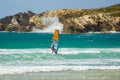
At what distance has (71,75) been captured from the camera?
22250mm

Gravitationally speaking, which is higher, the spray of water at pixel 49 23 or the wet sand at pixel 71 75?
the wet sand at pixel 71 75

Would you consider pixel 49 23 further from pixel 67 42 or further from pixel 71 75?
pixel 71 75

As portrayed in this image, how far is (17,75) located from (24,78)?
144 cm

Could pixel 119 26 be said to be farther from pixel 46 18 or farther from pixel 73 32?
pixel 46 18

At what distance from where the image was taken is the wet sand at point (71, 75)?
2116cm

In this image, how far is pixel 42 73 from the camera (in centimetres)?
2355

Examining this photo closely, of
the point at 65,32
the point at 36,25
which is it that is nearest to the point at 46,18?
the point at 36,25

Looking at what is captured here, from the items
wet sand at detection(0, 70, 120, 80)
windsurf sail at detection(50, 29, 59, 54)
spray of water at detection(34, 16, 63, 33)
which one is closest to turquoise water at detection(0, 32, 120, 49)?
A: windsurf sail at detection(50, 29, 59, 54)

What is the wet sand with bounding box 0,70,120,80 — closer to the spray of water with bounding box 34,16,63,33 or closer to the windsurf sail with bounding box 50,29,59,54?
the windsurf sail with bounding box 50,29,59,54

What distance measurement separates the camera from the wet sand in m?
21.2

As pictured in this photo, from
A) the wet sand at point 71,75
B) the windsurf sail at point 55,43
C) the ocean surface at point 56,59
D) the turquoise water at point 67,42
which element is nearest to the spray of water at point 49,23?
the turquoise water at point 67,42

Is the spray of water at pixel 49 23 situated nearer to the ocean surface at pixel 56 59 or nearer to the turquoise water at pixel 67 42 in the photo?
the turquoise water at pixel 67 42

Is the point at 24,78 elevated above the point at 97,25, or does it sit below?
above

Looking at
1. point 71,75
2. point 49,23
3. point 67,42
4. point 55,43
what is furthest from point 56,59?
point 49,23
